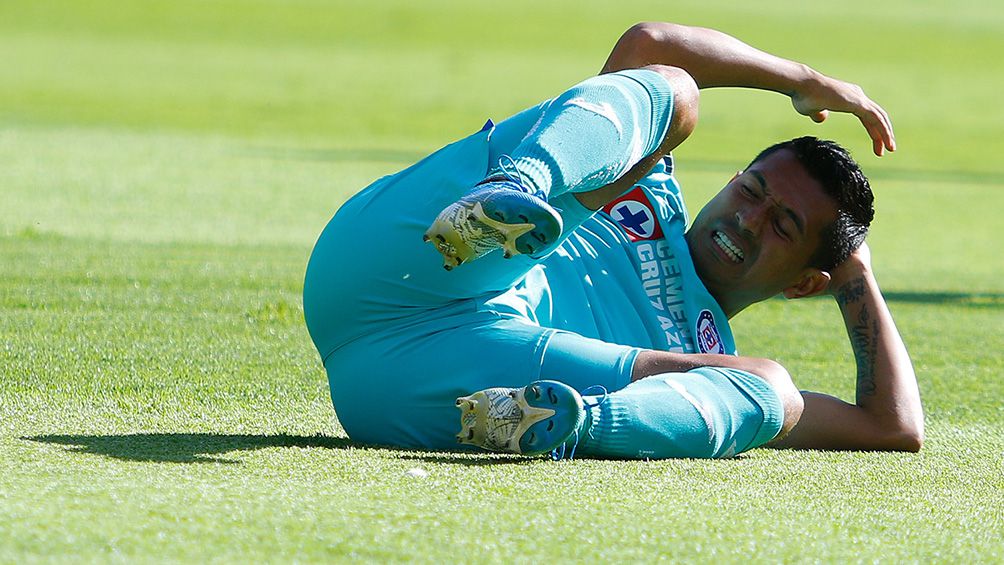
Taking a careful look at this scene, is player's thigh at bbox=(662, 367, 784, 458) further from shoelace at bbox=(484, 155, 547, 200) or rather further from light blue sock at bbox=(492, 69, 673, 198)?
shoelace at bbox=(484, 155, 547, 200)

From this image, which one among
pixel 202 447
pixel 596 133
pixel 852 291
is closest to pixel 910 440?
pixel 852 291

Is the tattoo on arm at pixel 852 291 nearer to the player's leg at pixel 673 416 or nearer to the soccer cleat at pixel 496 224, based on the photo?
the player's leg at pixel 673 416

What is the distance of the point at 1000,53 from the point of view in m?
36.3

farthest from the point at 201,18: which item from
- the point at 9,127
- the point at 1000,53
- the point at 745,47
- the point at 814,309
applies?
the point at 745,47

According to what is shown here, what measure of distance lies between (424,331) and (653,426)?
0.49 m

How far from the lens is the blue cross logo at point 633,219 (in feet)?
11.5

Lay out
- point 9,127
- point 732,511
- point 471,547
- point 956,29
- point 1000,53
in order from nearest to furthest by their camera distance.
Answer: point 471,547 → point 732,511 → point 9,127 → point 1000,53 → point 956,29

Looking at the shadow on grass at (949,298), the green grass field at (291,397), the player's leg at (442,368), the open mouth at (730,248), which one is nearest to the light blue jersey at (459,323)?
the player's leg at (442,368)

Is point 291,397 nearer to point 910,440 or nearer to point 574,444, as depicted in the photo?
point 574,444

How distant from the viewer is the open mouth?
344 centimetres

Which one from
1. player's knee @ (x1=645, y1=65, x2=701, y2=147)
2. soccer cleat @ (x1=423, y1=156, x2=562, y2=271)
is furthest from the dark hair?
soccer cleat @ (x1=423, y1=156, x2=562, y2=271)

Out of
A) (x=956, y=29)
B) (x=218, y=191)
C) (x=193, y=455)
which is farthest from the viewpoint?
(x=956, y=29)

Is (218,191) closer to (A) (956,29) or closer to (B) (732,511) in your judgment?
(B) (732,511)

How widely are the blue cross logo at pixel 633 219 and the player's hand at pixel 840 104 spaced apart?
1.42 feet
